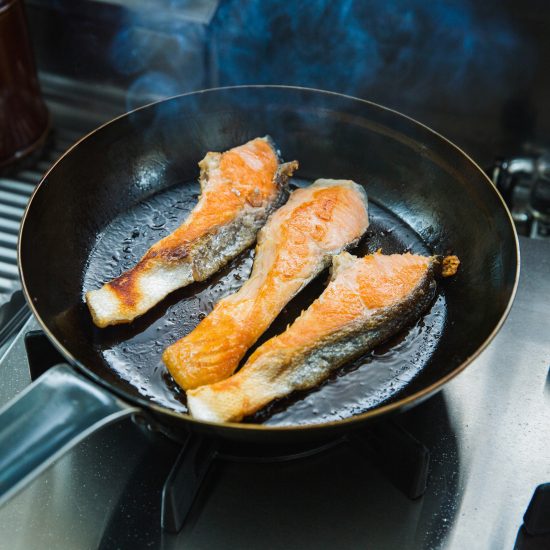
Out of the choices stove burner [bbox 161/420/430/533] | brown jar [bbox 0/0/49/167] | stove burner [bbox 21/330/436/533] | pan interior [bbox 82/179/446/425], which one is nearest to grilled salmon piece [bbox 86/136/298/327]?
pan interior [bbox 82/179/446/425]

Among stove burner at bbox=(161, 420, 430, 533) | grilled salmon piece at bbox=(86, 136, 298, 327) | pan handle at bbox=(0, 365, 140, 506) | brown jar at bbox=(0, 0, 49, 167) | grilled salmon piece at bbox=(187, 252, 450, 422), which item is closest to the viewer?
pan handle at bbox=(0, 365, 140, 506)

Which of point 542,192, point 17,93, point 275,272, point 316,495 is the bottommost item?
point 316,495

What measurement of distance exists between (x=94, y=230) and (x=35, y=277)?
0.97 ft

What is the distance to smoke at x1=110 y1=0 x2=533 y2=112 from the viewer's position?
7.18ft

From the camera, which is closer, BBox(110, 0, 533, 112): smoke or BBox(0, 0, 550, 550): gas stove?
BBox(0, 0, 550, 550): gas stove

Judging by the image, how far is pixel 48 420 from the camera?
1.17m

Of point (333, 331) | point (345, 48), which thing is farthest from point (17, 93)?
point (333, 331)

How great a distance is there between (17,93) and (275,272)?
4.02ft

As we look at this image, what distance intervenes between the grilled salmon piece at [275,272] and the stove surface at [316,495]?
7.8 inches

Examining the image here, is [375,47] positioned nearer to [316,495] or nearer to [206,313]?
[206,313]

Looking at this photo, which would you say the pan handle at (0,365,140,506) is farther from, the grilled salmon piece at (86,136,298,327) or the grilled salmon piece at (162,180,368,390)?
the grilled salmon piece at (86,136,298,327)

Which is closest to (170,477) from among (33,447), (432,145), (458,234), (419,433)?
(33,447)

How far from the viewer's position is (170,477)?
127 centimetres

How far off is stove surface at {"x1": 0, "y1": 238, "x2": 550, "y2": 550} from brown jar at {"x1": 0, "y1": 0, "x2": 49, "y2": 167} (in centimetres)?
114
